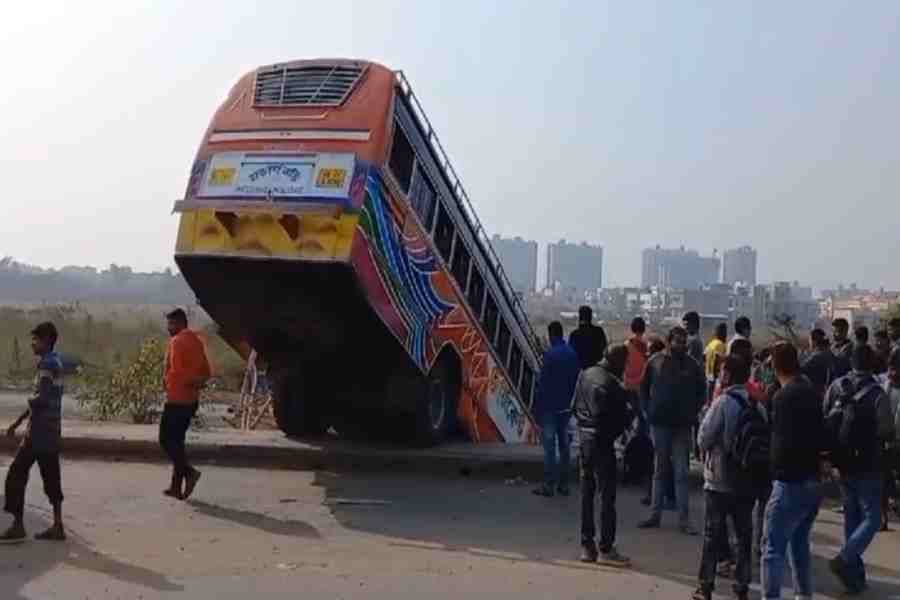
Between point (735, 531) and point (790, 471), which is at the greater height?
point (790, 471)

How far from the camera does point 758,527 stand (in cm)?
1012

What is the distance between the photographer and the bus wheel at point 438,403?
51.1 feet

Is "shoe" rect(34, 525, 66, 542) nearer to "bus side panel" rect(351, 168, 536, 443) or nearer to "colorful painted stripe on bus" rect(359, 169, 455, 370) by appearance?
"bus side panel" rect(351, 168, 536, 443)

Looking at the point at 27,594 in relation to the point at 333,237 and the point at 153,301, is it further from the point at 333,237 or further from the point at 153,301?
the point at 153,301

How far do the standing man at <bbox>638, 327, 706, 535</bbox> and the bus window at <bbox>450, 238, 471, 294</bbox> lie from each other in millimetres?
4695

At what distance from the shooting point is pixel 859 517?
9.82 m

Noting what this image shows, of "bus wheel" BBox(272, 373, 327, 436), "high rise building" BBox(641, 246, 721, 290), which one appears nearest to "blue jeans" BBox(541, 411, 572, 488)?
"bus wheel" BBox(272, 373, 327, 436)

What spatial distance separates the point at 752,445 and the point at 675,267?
95889 millimetres

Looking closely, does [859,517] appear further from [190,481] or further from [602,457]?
[190,481]

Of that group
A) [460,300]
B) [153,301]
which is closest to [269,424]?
[460,300]

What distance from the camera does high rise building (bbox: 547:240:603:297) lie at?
106750mm

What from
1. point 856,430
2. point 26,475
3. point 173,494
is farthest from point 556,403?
point 26,475

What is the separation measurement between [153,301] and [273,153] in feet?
425

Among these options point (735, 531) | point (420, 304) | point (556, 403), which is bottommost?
point (735, 531)
